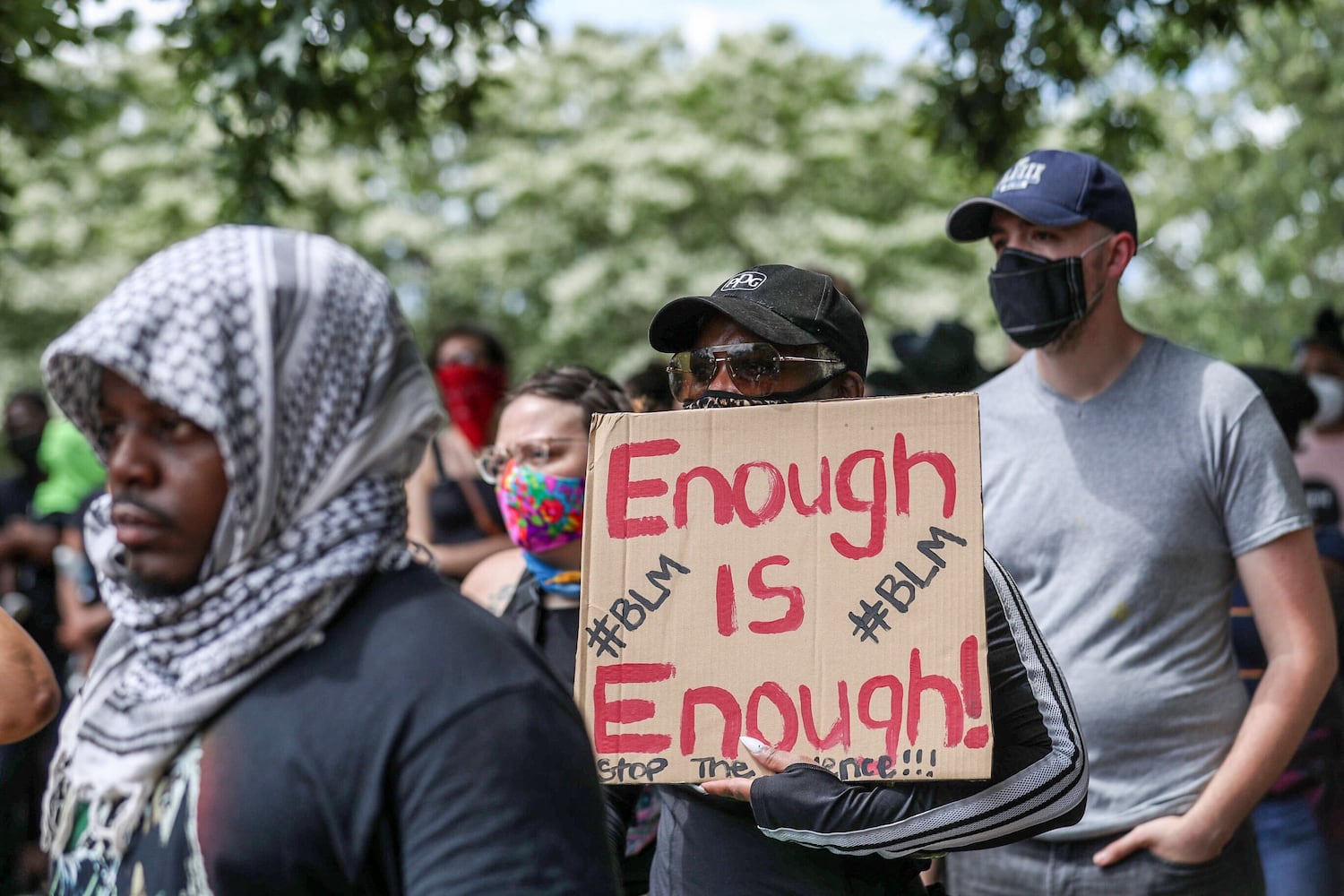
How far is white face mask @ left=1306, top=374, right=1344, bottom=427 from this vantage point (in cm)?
662

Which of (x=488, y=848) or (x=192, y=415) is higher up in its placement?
(x=192, y=415)

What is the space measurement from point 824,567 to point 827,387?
0.34m

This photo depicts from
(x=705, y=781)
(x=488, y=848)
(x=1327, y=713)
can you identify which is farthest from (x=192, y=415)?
(x=1327, y=713)

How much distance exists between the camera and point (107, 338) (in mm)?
1556

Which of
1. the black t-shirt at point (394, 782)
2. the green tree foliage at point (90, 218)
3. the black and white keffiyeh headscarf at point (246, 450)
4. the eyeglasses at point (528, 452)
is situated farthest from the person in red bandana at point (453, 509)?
the green tree foliage at point (90, 218)

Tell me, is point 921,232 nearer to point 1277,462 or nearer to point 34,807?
point 34,807

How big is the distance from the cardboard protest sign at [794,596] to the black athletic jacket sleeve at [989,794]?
0.19 ft

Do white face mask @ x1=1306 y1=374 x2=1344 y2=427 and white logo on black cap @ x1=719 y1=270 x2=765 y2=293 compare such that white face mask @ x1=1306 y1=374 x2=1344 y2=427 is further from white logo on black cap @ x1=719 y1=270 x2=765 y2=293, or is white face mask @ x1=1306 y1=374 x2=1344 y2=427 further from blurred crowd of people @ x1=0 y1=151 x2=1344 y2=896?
white logo on black cap @ x1=719 y1=270 x2=765 y2=293

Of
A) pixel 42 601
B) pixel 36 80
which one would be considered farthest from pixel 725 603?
pixel 36 80

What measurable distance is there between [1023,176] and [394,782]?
2.23 m

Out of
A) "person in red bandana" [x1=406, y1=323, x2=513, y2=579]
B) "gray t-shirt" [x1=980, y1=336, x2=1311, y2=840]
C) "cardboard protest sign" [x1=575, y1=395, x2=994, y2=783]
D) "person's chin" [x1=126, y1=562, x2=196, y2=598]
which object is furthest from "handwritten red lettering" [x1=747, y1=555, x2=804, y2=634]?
"person in red bandana" [x1=406, y1=323, x2=513, y2=579]

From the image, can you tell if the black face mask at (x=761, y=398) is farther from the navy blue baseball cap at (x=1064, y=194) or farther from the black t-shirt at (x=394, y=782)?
the navy blue baseball cap at (x=1064, y=194)

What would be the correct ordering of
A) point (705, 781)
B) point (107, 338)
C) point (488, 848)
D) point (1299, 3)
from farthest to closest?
point (1299, 3) → point (705, 781) → point (107, 338) → point (488, 848)

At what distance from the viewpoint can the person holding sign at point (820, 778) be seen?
208 centimetres
